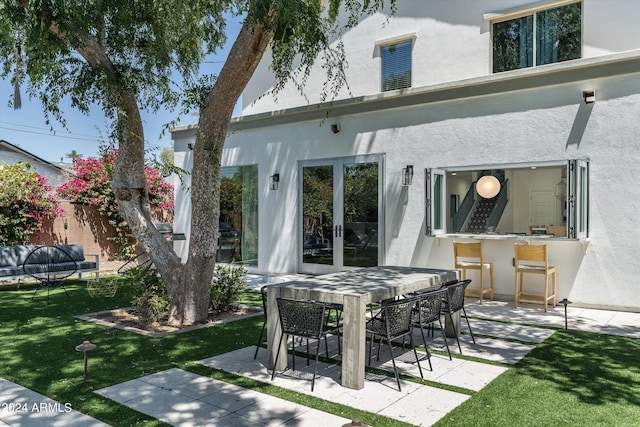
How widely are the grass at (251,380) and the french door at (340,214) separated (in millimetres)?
3712

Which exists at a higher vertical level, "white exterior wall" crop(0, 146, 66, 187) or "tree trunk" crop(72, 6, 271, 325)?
"white exterior wall" crop(0, 146, 66, 187)

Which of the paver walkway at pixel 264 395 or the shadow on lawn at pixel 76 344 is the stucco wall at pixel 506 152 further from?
the shadow on lawn at pixel 76 344

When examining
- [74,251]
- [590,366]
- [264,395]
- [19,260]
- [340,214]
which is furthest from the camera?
[340,214]

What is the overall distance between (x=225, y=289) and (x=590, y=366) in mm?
4665

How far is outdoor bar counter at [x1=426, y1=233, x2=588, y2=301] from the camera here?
25.4 ft

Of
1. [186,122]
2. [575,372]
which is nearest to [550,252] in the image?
[575,372]

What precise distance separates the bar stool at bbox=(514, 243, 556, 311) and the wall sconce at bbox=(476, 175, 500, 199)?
1617mm

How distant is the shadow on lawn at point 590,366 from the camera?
3.96m

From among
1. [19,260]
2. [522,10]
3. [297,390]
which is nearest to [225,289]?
[297,390]

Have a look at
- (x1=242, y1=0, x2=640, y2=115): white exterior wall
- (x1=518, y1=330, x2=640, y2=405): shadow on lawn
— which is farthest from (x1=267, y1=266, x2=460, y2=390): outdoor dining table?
(x1=242, y1=0, x2=640, y2=115): white exterior wall

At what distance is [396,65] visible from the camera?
1126cm

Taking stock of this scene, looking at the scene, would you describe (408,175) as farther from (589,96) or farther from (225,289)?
(225,289)

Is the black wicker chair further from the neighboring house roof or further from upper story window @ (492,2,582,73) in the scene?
the neighboring house roof

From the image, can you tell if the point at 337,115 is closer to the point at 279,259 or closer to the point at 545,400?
the point at 279,259
